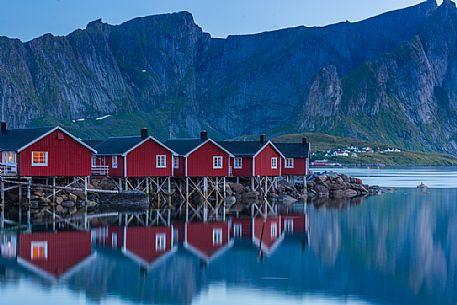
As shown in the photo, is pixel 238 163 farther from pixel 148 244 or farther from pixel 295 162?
pixel 148 244

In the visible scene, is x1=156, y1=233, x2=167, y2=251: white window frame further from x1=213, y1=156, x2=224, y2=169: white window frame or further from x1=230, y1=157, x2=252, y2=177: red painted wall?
x1=230, y1=157, x2=252, y2=177: red painted wall

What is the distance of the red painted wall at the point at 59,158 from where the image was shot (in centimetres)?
5838

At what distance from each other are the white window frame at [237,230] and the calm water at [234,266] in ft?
0.40

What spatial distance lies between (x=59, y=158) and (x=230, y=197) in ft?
62.3

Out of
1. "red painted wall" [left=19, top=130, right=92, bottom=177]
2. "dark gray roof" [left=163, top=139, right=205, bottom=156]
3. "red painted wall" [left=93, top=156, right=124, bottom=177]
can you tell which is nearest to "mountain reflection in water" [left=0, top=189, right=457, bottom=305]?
"red painted wall" [left=19, top=130, right=92, bottom=177]

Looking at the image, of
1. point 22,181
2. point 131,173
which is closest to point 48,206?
point 22,181

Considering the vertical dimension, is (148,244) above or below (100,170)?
below

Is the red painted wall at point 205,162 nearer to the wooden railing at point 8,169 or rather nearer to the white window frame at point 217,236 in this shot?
the wooden railing at point 8,169

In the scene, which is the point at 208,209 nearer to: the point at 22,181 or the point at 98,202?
the point at 98,202

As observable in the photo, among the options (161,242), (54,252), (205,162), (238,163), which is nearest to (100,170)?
(205,162)

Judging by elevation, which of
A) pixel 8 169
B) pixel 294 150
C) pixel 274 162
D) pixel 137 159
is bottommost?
pixel 8 169

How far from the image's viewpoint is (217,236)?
45812mm

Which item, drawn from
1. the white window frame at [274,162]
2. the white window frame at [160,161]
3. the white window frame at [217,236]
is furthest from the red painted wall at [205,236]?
the white window frame at [274,162]

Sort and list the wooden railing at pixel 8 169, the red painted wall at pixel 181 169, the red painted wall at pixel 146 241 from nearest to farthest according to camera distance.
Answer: the red painted wall at pixel 146 241
the wooden railing at pixel 8 169
the red painted wall at pixel 181 169
